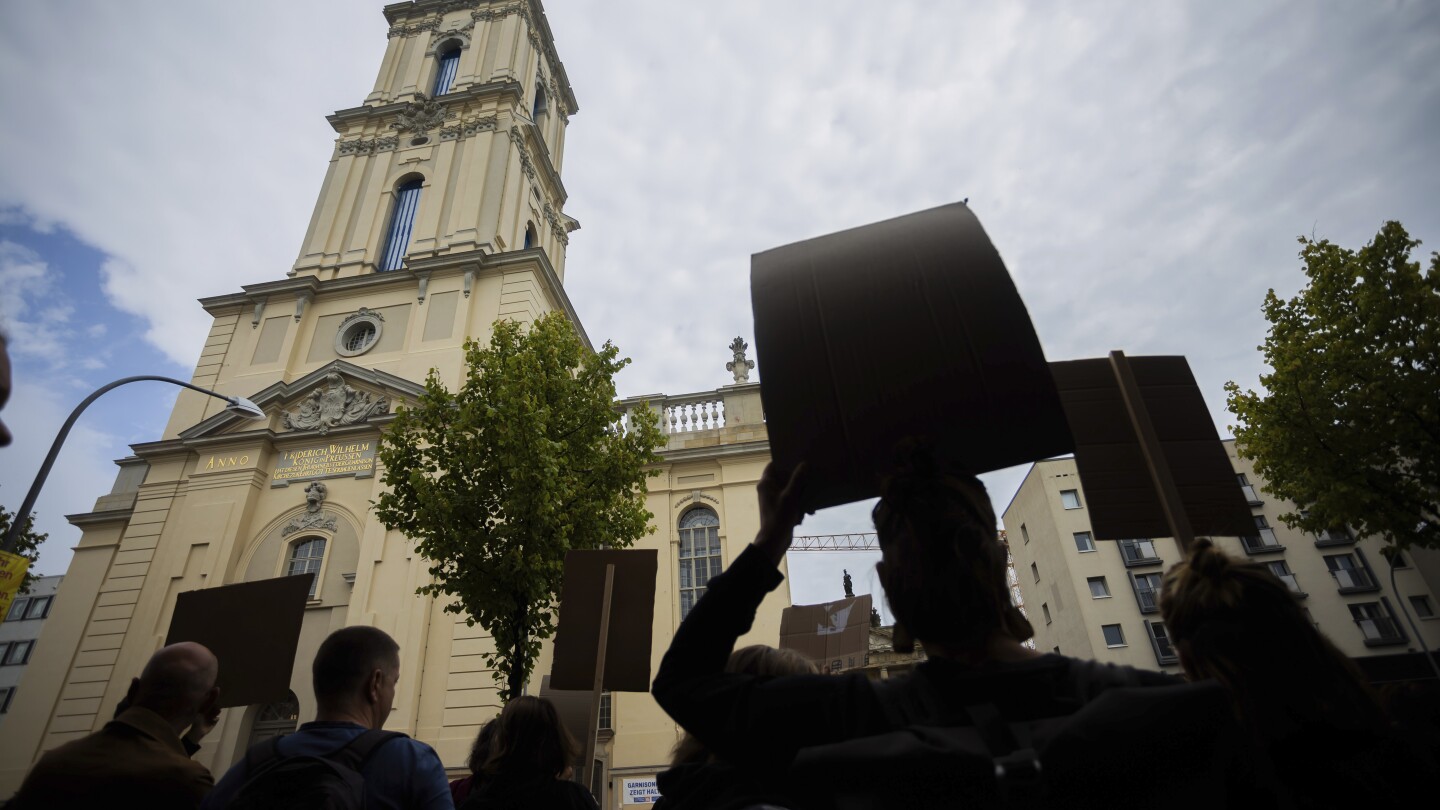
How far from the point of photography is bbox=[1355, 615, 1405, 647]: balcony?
27.0 metres

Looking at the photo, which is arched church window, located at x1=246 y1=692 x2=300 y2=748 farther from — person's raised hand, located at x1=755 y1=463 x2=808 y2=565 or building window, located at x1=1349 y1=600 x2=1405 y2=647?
building window, located at x1=1349 y1=600 x2=1405 y2=647

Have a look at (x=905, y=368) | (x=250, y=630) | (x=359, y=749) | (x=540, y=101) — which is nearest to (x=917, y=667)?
(x=905, y=368)

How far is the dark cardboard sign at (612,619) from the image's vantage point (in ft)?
18.1

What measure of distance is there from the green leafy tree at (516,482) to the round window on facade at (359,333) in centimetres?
867

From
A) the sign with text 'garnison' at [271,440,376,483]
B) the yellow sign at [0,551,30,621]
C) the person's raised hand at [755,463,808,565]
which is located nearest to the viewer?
the person's raised hand at [755,463,808,565]

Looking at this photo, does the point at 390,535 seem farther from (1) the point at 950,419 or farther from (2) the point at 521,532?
(1) the point at 950,419

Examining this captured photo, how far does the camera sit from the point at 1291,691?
1.52m

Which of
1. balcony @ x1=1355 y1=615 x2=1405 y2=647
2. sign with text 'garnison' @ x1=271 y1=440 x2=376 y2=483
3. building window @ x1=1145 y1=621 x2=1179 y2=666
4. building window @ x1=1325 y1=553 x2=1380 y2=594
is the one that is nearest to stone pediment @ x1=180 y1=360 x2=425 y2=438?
sign with text 'garnison' @ x1=271 y1=440 x2=376 y2=483

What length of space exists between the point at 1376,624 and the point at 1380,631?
12.3 inches

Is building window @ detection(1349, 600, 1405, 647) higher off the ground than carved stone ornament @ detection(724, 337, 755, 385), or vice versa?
carved stone ornament @ detection(724, 337, 755, 385)

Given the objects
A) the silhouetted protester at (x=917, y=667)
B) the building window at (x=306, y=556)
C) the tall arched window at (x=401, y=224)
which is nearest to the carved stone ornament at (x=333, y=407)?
the building window at (x=306, y=556)

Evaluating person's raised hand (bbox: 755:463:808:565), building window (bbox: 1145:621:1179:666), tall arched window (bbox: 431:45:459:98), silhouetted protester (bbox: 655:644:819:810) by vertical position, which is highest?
tall arched window (bbox: 431:45:459:98)

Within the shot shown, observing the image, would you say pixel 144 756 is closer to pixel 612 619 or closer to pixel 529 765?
pixel 529 765

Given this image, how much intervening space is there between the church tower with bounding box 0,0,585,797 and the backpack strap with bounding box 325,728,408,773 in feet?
41.4
